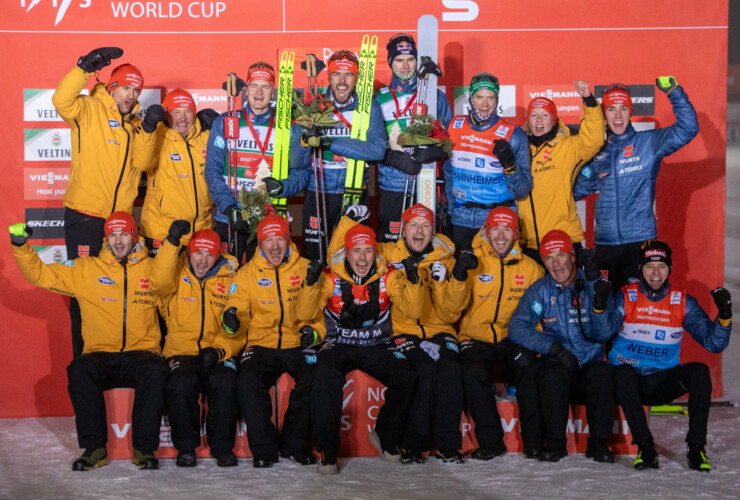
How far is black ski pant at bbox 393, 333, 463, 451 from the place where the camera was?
15.7 feet

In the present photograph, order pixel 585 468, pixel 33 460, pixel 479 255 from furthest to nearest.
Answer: pixel 479 255, pixel 33 460, pixel 585 468

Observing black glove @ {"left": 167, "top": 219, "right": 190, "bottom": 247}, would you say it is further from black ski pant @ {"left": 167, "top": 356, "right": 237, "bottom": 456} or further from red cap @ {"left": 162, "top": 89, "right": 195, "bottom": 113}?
red cap @ {"left": 162, "top": 89, "right": 195, "bottom": 113}

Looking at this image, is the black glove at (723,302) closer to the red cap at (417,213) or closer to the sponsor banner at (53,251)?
the red cap at (417,213)

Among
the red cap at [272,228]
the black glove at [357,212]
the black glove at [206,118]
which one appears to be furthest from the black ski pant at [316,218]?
the black glove at [206,118]

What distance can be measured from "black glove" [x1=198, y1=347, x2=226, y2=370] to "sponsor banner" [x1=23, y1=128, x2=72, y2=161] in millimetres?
2116

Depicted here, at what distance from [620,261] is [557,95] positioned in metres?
1.40

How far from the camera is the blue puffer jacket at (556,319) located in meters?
5.02

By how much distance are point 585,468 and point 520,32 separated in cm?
317

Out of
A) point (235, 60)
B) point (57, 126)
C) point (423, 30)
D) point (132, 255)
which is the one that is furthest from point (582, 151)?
point (57, 126)

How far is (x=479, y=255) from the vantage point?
5375mm

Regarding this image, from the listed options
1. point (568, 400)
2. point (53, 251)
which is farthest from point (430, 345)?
point (53, 251)

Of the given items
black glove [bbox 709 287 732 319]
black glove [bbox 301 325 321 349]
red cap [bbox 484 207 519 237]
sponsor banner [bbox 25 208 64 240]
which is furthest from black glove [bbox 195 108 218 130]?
black glove [bbox 709 287 732 319]

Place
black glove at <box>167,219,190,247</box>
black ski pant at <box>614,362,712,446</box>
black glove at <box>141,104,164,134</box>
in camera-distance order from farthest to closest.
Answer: black glove at <box>141,104,164,134</box> → black glove at <box>167,219,190,247</box> → black ski pant at <box>614,362,712,446</box>

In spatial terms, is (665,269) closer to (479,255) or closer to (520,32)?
(479,255)
